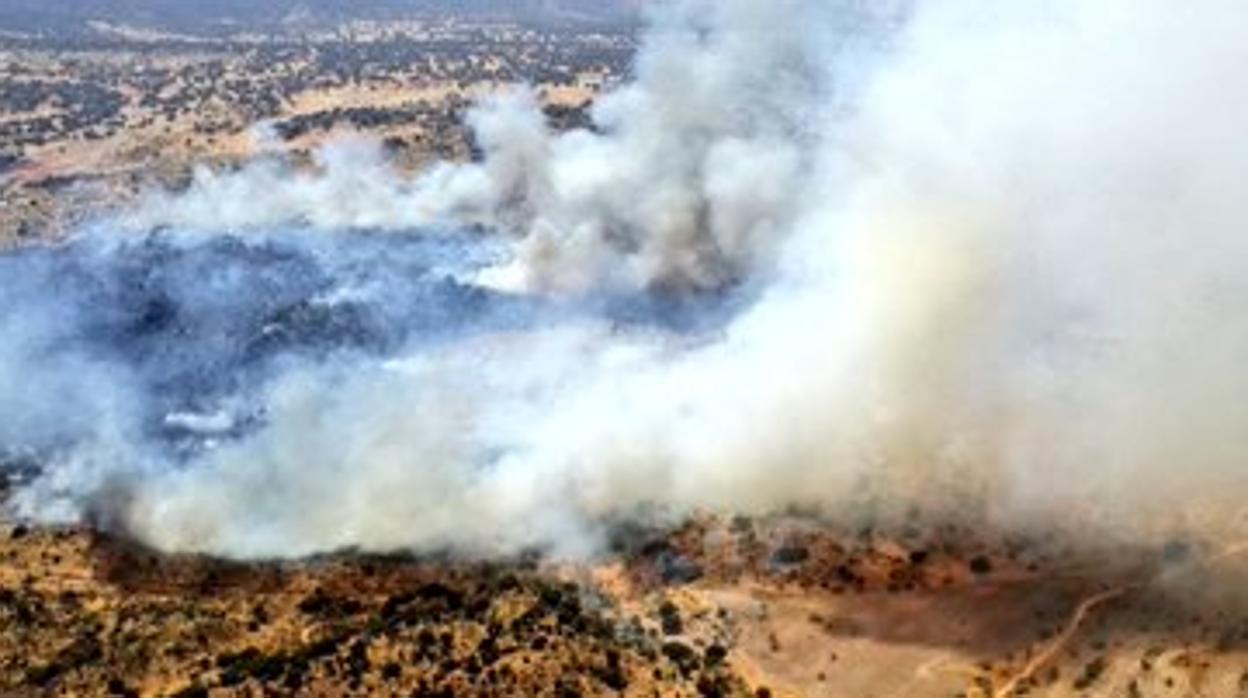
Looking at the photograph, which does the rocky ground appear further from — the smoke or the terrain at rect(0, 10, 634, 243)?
the terrain at rect(0, 10, 634, 243)

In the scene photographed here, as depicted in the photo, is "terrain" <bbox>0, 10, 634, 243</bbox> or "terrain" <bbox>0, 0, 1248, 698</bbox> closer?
"terrain" <bbox>0, 0, 1248, 698</bbox>

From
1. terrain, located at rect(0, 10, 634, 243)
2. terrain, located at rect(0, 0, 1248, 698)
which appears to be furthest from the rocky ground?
terrain, located at rect(0, 10, 634, 243)

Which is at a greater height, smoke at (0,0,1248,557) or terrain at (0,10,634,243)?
terrain at (0,10,634,243)

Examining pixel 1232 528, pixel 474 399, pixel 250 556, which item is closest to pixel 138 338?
pixel 474 399

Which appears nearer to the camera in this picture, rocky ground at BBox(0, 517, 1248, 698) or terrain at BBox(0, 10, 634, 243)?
rocky ground at BBox(0, 517, 1248, 698)

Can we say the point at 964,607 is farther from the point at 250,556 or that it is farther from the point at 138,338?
the point at 138,338

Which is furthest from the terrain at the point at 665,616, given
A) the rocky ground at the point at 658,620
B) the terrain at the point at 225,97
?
the terrain at the point at 225,97

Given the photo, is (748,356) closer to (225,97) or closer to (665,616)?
(665,616)

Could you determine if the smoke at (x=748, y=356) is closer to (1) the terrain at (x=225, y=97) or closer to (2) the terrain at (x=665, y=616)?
(2) the terrain at (x=665, y=616)
